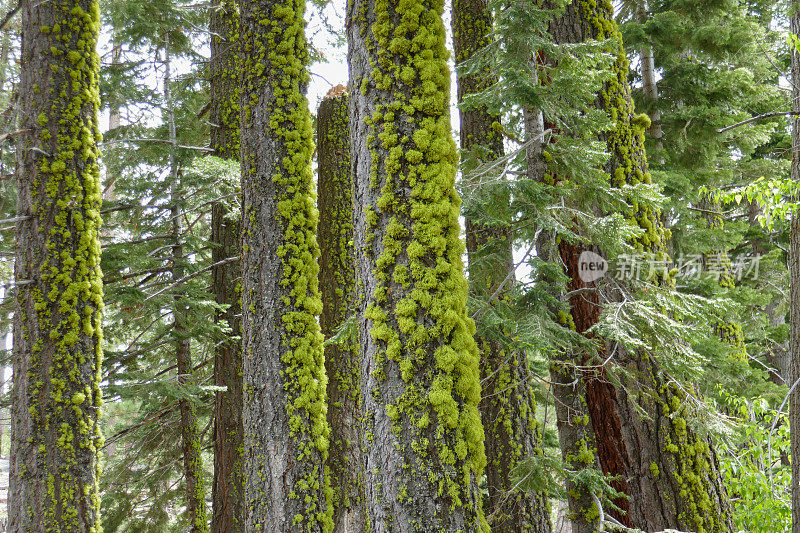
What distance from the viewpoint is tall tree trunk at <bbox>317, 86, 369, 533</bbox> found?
7.34 metres

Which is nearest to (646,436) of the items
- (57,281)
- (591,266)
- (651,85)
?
(591,266)

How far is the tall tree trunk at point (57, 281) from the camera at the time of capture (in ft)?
14.2

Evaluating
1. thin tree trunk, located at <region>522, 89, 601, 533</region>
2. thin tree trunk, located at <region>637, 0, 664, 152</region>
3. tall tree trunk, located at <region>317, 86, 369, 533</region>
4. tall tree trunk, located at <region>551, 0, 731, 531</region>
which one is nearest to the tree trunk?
thin tree trunk, located at <region>522, 89, 601, 533</region>

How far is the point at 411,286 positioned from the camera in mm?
2607

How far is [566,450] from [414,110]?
103 inches

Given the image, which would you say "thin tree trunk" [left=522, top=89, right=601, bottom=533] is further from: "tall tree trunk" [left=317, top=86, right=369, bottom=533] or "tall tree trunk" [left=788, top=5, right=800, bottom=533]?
"tall tree trunk" [left=317, top=86, right=369, bottom=533]

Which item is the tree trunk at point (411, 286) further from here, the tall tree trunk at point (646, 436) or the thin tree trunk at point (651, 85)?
the thin tree trunk at point (651, 85)

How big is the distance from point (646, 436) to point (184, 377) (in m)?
5.85

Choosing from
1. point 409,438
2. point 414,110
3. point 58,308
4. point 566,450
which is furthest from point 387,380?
point 58,308

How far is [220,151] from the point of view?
7.60m

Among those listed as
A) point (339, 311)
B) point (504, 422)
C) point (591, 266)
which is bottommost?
point (504, 422)

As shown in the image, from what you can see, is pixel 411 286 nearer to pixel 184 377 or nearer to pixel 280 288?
pixel 280 288

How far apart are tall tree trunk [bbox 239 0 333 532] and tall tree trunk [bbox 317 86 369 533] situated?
2277mm

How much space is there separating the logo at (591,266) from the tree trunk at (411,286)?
162 centimetres
